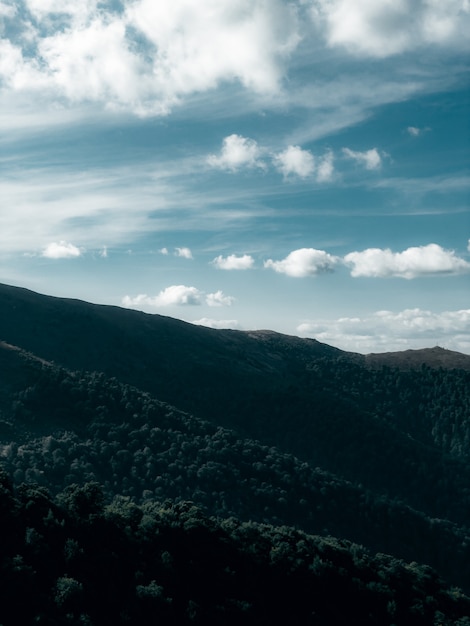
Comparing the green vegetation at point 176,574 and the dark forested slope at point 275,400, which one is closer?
the green vegetation at point 176,574

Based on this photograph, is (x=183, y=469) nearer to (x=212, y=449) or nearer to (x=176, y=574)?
(x=212, y=449)

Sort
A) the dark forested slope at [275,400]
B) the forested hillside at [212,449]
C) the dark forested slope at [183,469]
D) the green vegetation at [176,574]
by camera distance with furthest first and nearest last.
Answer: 1. the dark forested slope at [275,400]
2. the dark forested slope at [183,469]
3. the forested hillside at [212,449]
4. the green vegetation at [176,574]

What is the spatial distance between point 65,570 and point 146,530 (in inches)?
304

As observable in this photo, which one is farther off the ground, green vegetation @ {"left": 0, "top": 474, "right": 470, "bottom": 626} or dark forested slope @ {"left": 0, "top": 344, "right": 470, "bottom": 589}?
green vegetation @ {"left": 0, "top": 474, "right": 470, "bottom": 626}

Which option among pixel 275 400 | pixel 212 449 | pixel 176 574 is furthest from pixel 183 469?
pixel 176 574

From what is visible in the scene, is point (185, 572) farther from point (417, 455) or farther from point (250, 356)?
point (250, 356)

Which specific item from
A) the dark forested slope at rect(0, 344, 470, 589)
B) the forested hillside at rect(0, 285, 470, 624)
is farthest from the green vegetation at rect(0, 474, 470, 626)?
the dark forested slope at rect(0, 344, 470, 589)

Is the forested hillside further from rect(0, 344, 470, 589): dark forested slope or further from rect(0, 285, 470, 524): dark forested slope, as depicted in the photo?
rect(0, 285, 470, 524): dark forested slope

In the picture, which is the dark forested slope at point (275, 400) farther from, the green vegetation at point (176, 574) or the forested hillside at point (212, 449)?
the green vegetation at point (176, 574)

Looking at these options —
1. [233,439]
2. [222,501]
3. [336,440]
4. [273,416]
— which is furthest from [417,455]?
[222,501]

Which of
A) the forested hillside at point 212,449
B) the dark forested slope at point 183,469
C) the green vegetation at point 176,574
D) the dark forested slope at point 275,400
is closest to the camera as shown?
the green vegetation at point 176,574

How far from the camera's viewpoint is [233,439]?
119062 millimetres

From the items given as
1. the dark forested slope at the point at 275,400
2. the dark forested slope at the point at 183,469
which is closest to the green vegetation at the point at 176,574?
the dark forested slope at the point at 183,469

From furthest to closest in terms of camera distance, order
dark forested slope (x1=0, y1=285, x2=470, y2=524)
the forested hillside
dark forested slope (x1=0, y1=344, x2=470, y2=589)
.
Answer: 1. dark forested slope (x1=0, y1=285, x2=470, y2=524)
2. dark forested slope (x1=0, y1=344, x2=470, y2=589)
3. the forested hillside
